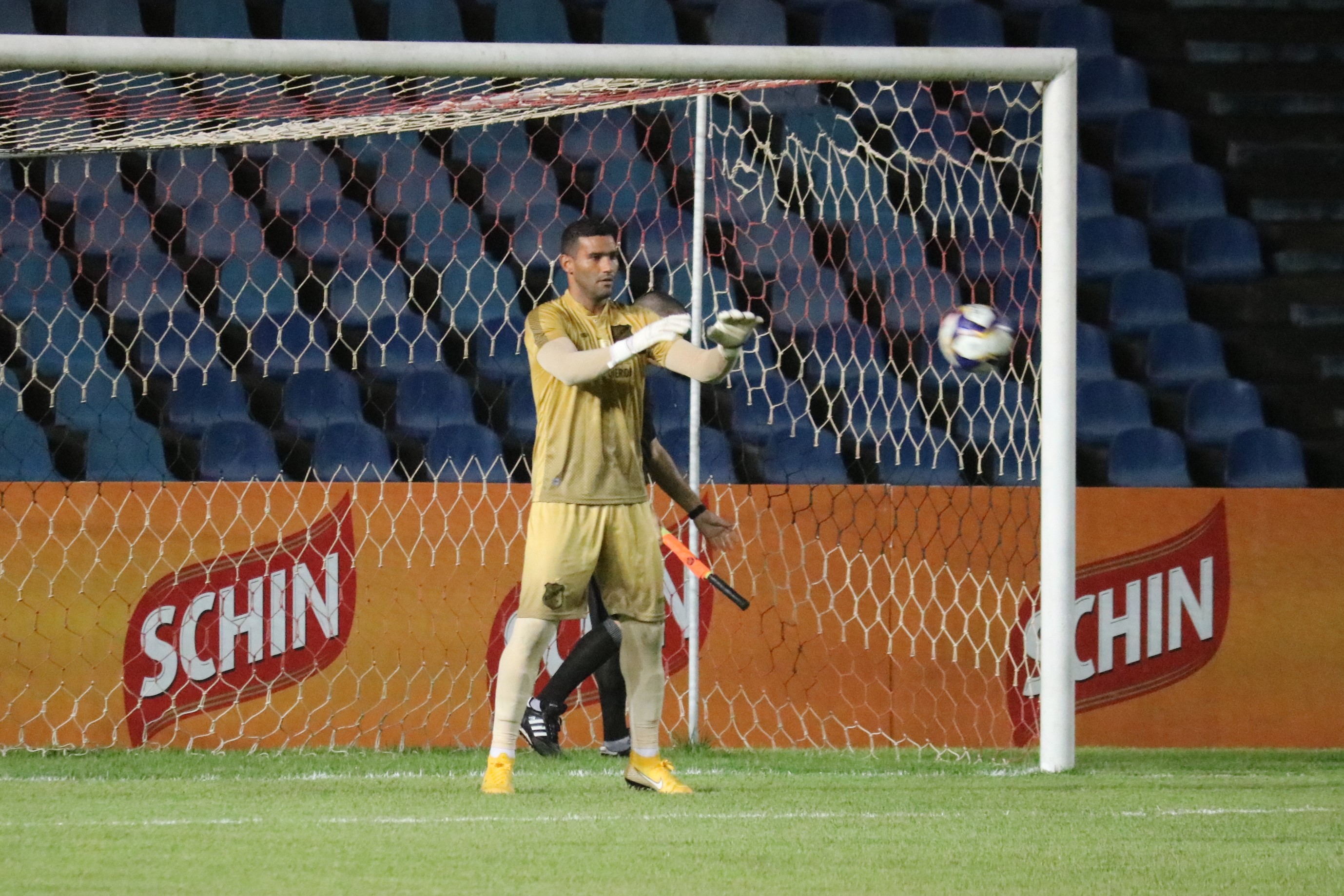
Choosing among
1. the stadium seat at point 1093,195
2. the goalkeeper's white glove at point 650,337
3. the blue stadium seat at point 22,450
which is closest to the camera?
the goalkeeper's white glove at point 650,337

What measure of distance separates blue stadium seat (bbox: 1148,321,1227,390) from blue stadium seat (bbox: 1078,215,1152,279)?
13.8 inches

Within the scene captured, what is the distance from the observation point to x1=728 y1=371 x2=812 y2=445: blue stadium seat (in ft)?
23.2

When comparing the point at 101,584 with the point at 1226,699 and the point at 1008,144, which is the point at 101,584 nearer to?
the point at 1226,699

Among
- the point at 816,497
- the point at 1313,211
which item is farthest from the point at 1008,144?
the point at 816,497

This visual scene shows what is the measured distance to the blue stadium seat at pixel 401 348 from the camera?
23.4 feet

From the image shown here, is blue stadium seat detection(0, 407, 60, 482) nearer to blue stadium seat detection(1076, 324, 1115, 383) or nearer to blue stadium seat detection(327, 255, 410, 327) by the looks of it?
blue stadium seat detection(327, 255, 410, 327)

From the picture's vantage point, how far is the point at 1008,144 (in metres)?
8.10

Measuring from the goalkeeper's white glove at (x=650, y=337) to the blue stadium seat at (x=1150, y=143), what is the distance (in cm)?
460

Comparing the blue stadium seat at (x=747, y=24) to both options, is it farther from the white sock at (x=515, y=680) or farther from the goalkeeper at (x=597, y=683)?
the white sock at (x=515, y=680)

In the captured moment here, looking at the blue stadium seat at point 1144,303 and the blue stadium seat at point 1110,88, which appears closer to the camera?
the blue stadium seat at point 1144,303

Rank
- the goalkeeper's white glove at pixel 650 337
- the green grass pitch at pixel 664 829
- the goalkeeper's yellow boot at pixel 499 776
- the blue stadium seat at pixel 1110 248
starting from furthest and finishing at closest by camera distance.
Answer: the blue stadium seat at pixel 1110 248 < the goalkeeper's yellow boot at pixel 499 776 < the goalkeeper's white glove at pixel 650 337 < the green grass pitch at pixel 664 829

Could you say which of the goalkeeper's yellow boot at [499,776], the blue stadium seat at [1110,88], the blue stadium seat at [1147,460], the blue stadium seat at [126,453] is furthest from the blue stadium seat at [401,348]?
the blue stadium seat at [1110,88]

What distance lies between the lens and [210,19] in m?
7.91

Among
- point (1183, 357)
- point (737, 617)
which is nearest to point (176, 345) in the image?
point (737, 617)
